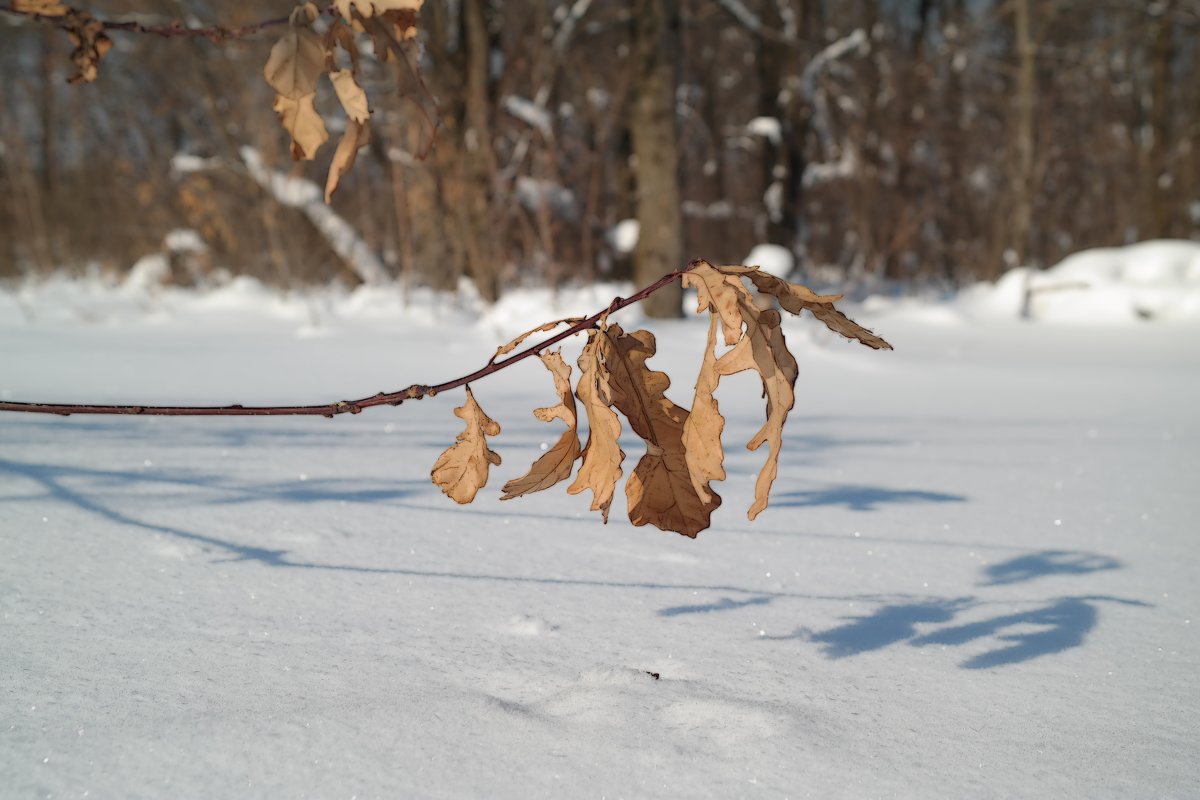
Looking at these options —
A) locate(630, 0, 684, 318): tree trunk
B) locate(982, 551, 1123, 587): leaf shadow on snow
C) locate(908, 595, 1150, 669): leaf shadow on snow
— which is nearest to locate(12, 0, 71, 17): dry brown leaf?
locate(908, 595, 1150, 669): leaf shadow on snow

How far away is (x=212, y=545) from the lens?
1.13 meters

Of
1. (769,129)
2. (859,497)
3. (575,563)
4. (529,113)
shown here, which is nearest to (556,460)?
(575,563)

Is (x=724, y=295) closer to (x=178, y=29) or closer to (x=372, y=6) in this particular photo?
(x=372, y=6)

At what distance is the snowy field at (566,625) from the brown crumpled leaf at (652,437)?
163 mm

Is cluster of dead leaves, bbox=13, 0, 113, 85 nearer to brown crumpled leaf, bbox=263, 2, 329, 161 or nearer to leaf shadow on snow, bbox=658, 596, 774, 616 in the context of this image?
brown crumpled leaf, bbox=263, 2, 329, 161

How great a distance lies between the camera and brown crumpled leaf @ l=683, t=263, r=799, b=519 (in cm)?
66

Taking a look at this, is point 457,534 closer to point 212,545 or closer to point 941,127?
point 212,545

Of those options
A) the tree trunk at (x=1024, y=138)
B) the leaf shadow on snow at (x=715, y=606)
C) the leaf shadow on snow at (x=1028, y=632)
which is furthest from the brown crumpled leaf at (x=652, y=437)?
the tree trunk at (x=1024, y=138)

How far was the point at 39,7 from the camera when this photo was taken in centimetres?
99

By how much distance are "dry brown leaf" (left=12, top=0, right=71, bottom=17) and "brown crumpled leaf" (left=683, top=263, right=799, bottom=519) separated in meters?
0.81

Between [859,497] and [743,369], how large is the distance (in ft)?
3.52

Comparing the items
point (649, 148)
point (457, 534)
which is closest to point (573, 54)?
point (649, 148)

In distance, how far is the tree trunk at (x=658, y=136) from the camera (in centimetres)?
527

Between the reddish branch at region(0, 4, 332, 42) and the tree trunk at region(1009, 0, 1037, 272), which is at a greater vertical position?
the tree trunk at region(1009, 0, 1037, 272)
